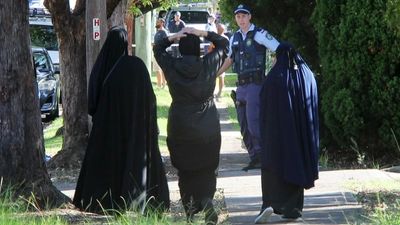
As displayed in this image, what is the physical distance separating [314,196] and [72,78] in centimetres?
417

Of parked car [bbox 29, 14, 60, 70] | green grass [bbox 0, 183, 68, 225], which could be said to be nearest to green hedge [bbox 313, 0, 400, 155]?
green grass [bbox 0, 183, 68, 225]

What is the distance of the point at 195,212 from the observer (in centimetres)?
877

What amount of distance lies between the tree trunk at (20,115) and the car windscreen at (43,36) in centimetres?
1730

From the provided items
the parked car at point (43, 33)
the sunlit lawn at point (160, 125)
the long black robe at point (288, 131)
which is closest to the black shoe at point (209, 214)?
the long black robe at point (288, 131)

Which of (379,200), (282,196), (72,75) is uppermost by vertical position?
(72,75)

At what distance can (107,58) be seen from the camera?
884cm

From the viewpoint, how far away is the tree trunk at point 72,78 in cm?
1296

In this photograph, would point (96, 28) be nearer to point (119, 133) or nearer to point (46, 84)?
point (119, 133)

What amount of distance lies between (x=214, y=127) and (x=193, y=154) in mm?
294

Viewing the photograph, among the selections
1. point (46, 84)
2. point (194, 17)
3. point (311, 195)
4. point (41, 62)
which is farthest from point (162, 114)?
point (194, 17)

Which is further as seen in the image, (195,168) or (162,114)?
(162,114)

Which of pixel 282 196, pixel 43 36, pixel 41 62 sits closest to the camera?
pixel 282 196

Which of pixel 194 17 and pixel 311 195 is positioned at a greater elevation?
pixel 194 17

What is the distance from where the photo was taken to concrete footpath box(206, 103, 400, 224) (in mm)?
9078
